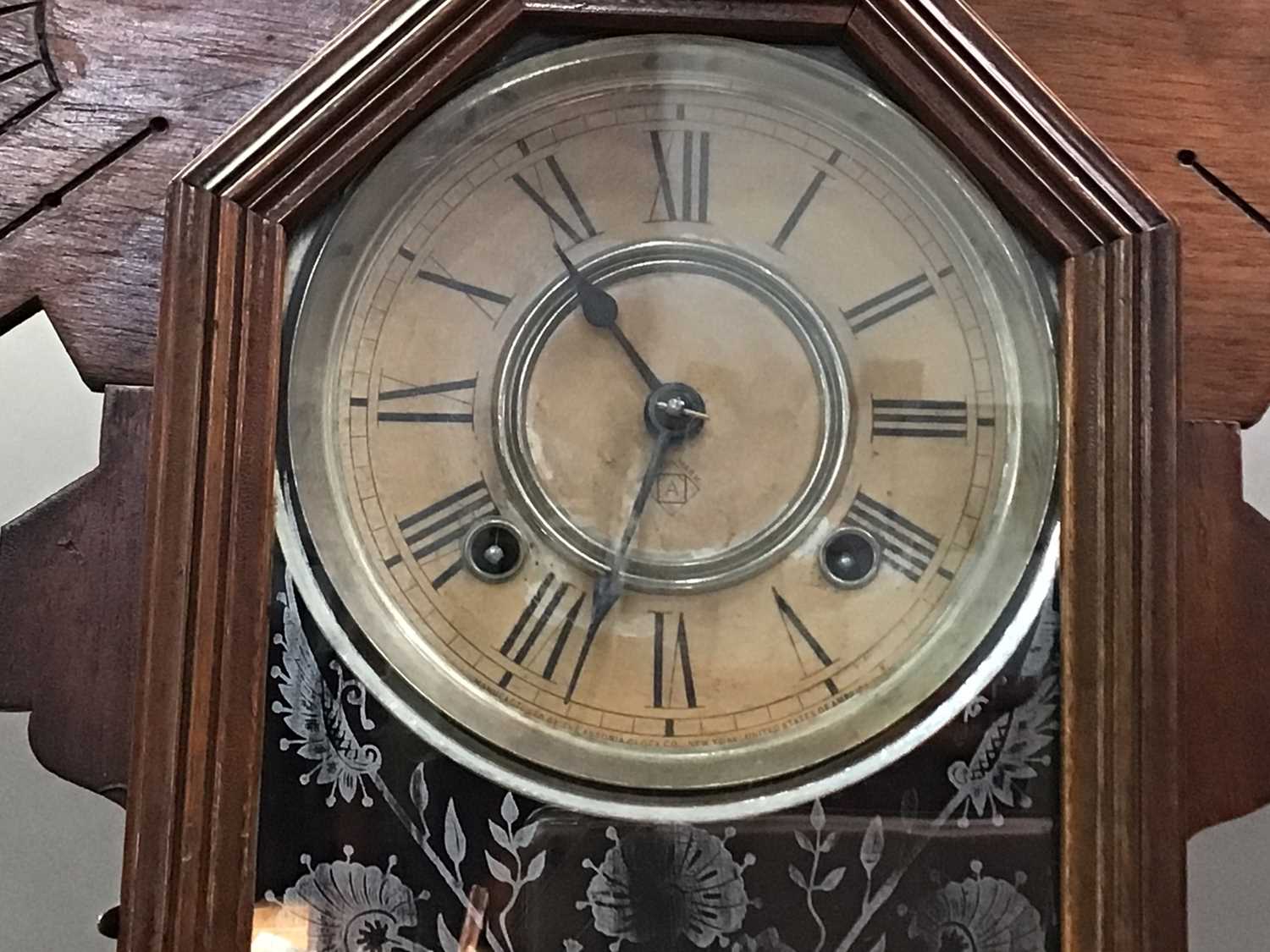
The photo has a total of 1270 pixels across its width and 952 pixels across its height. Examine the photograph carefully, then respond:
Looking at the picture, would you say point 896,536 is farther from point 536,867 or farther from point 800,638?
point 536,867

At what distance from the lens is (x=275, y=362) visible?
2.26 ft

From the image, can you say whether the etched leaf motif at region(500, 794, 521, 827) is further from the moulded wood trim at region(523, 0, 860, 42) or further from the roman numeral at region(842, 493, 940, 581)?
the moulded wood trim at region(523, 0, 860, 42)

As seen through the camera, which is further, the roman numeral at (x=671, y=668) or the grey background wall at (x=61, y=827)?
the grey background wall at (x=61, y=827)

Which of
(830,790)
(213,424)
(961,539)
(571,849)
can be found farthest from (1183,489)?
(213,424)

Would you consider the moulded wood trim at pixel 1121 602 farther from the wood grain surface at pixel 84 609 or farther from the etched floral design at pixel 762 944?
the wood grain surface at pixel 84 609

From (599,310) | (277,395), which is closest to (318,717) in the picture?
(277,395)

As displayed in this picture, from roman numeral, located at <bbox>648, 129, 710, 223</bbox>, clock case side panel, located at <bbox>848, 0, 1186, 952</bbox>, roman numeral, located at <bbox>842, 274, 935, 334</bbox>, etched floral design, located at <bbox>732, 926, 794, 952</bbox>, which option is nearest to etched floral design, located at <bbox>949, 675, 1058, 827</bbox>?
clock case side panel, located at <bbox>848, 0, 1186, 952</bbox>

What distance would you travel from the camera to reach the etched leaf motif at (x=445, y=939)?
0.67 m

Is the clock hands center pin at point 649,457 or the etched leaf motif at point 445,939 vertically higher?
the clock hands center pin at point 649,457

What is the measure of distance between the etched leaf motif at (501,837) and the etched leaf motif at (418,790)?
0.12ft

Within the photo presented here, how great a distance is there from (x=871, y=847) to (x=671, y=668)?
146 mm

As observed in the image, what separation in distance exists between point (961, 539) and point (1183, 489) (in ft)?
0.42

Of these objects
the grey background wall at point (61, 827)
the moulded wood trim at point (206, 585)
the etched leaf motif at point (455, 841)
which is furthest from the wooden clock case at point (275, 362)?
the grey background wall at point (61, 827)

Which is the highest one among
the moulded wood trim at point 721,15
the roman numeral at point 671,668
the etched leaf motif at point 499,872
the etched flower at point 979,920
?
the moulded wood trim at point 721,15
